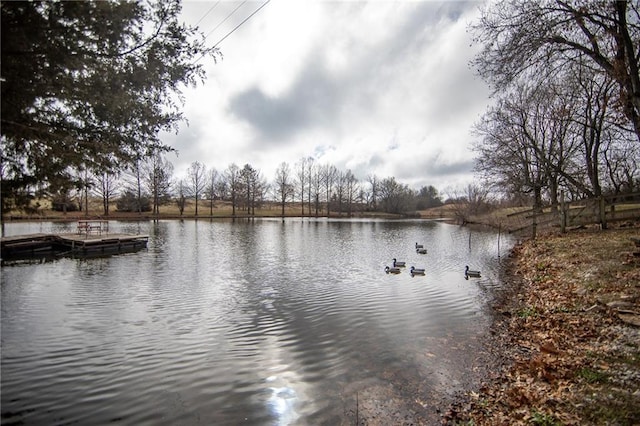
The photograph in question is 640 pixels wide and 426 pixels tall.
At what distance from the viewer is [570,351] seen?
5914mm

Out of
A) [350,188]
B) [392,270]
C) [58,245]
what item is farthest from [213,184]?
[392,270]

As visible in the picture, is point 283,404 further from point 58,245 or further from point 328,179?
point 328,179

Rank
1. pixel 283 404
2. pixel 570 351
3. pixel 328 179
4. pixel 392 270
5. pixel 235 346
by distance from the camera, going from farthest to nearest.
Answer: pixel 328 179
pixel 392 270
pixel 235 346
pixel 570 351
pixel 283 404

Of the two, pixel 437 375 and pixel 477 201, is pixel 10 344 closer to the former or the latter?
pixel 437 375

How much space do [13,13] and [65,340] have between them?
7.13 m

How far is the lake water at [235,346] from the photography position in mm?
5125

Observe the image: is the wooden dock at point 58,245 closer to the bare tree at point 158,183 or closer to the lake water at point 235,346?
the lake water at point 235,346

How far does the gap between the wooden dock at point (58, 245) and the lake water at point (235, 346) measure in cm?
608

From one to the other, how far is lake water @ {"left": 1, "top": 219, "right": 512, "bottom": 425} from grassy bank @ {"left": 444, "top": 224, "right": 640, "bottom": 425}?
27.2 inches

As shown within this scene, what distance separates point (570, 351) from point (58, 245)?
2897 centimetres

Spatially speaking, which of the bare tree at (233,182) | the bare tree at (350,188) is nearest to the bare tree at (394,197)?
the bare tree at (350,188)

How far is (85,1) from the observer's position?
14.5 feet

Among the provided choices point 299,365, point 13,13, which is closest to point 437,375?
point 299,365

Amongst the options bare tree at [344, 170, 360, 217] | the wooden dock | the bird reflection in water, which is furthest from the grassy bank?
bare tree at [344, 170, 360, 217]
